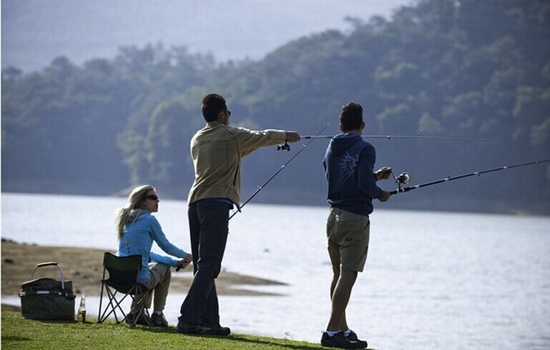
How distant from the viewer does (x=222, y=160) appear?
29.1 feet

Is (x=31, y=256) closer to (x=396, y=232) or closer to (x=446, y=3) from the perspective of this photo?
(x=396, y=232)

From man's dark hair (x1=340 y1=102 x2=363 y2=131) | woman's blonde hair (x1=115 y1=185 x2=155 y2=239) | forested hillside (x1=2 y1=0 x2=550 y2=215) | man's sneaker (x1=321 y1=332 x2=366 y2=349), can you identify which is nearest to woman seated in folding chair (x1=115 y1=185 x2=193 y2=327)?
woman's blonde hair (x1=115 y1=185 x2=155 y2=239)

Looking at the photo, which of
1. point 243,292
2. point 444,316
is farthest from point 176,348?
point 243,292

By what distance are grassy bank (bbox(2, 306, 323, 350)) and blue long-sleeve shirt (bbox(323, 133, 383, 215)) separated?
3.41 ft

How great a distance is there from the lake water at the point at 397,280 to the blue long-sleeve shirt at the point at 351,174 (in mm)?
6236

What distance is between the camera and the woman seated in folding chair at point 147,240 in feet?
31.6

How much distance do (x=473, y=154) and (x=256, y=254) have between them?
49115 millimetres

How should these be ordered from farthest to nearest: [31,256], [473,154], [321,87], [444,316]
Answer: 1. [321,87]
2. [473,154]
3. [31,256]
4. [444,316]

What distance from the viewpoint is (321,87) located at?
332 ft

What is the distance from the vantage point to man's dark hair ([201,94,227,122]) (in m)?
8.95

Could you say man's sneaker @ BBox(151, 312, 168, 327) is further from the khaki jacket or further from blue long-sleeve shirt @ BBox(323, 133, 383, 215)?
blue long-sleeve shirt @ BBox(323, 133, 383, 215)

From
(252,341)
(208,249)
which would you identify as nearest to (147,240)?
(208,249)

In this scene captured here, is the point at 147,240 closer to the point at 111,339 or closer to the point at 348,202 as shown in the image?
the point at 111,339

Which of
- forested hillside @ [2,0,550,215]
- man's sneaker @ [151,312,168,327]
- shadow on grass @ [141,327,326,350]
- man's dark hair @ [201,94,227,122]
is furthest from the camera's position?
forested hillside @ [2,0,550,215]
